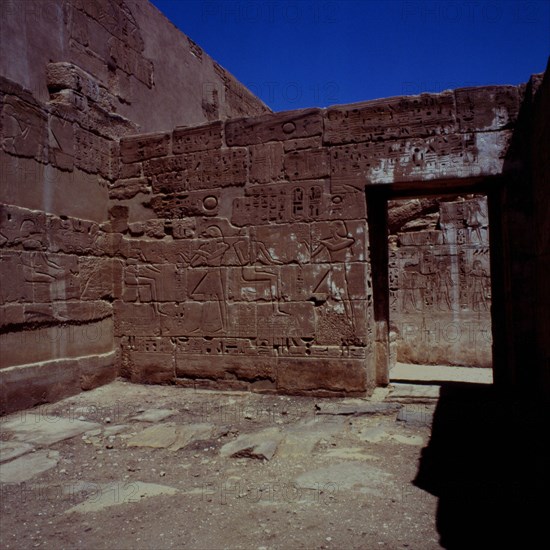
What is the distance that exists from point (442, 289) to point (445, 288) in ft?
0.18

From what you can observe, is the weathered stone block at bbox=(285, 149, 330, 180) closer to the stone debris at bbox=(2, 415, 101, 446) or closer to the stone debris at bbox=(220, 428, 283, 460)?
the stone debris at bbox=(220, 428, 283, 460)

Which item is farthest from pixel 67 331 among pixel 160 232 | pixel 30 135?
pixel 30 135

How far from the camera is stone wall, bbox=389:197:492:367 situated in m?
8.96

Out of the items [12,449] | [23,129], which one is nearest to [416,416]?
[12,449]

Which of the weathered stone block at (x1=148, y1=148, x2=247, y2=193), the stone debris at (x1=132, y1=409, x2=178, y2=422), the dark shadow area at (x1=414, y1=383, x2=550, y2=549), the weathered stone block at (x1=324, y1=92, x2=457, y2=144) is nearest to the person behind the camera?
the dark shadow area at (x1=414, y1=383, x2=550, y2=549)

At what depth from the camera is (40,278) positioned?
520 centimetres

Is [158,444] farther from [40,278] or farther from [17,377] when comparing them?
[40,278]

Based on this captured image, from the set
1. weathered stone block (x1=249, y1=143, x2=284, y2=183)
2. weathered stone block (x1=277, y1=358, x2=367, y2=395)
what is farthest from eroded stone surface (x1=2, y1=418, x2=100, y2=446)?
weathered stone block (x1=249, y1=143, x2=284, y2=183)

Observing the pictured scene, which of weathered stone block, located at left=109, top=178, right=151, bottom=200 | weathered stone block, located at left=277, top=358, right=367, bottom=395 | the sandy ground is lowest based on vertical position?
the sandy ground

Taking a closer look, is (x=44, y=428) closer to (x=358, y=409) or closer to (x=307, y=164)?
(x=358, y=409)

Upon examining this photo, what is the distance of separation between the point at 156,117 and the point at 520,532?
7599mm

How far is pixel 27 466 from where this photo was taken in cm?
339

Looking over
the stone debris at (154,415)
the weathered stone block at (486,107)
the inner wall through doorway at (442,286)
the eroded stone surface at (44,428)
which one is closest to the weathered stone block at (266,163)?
the weathered stone block at (486,107)

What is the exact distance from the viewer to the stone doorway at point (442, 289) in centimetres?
895
